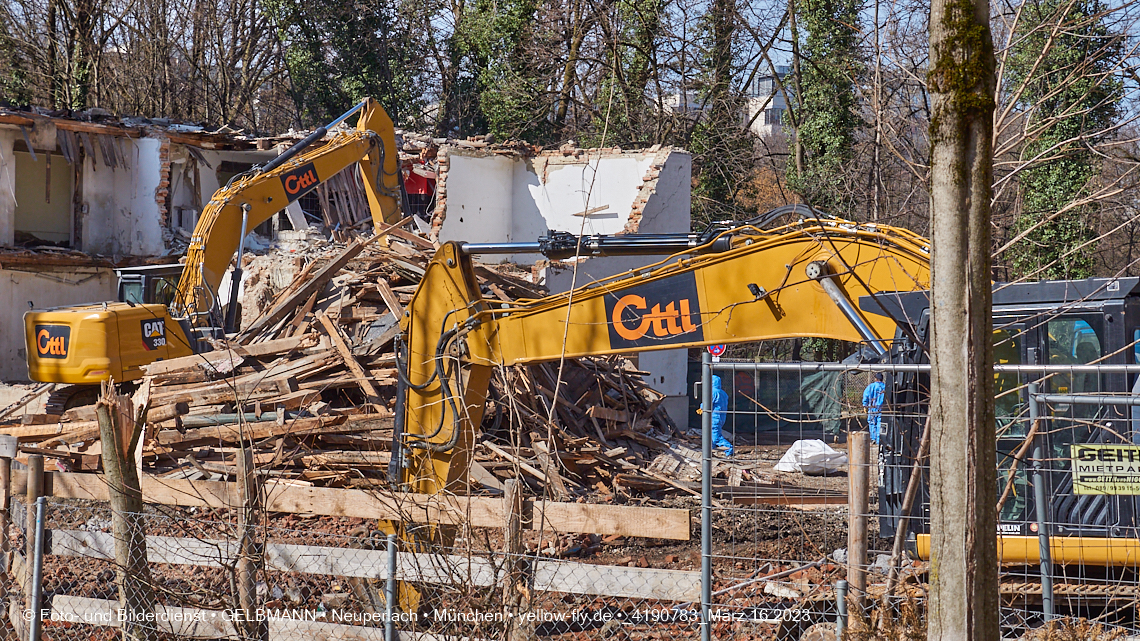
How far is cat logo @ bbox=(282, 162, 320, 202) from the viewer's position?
13280mm

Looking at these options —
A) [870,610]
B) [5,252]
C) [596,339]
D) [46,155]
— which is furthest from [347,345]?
[46,155]

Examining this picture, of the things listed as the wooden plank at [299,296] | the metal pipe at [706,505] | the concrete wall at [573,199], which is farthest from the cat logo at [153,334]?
the metal pipe at [706,505]

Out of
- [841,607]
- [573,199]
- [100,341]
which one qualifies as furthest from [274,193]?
[841,607]

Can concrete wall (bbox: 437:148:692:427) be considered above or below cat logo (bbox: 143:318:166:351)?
above

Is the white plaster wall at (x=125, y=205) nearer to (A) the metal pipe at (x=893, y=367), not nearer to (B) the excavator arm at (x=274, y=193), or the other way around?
(B) the excavator arm at (x=274, y=193)

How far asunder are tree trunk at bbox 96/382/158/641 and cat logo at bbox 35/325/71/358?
27.0ft

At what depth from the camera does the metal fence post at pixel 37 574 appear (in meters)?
5.39

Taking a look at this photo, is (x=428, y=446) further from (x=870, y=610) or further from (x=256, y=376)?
(x=256, y=376)

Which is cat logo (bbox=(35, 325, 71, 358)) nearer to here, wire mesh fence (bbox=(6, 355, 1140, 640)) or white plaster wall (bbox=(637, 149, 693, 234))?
wire mesh fence (bbox=(6, 355, 1140, 640))

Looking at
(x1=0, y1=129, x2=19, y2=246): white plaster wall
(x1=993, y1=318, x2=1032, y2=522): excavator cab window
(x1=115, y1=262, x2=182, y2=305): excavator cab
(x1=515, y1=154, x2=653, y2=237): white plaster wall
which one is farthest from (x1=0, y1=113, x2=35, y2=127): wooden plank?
(x1=993, y1=318, x2=1032, y2=522): excavator cab window

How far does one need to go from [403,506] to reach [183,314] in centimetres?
844

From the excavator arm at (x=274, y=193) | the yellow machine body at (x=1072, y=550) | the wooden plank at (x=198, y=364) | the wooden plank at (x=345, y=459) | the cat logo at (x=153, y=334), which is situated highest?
the excavator arm at (x=274, y=193)

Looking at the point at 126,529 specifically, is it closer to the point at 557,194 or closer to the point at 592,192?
the point at 592,192

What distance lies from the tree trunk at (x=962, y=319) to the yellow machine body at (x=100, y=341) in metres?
11.6
